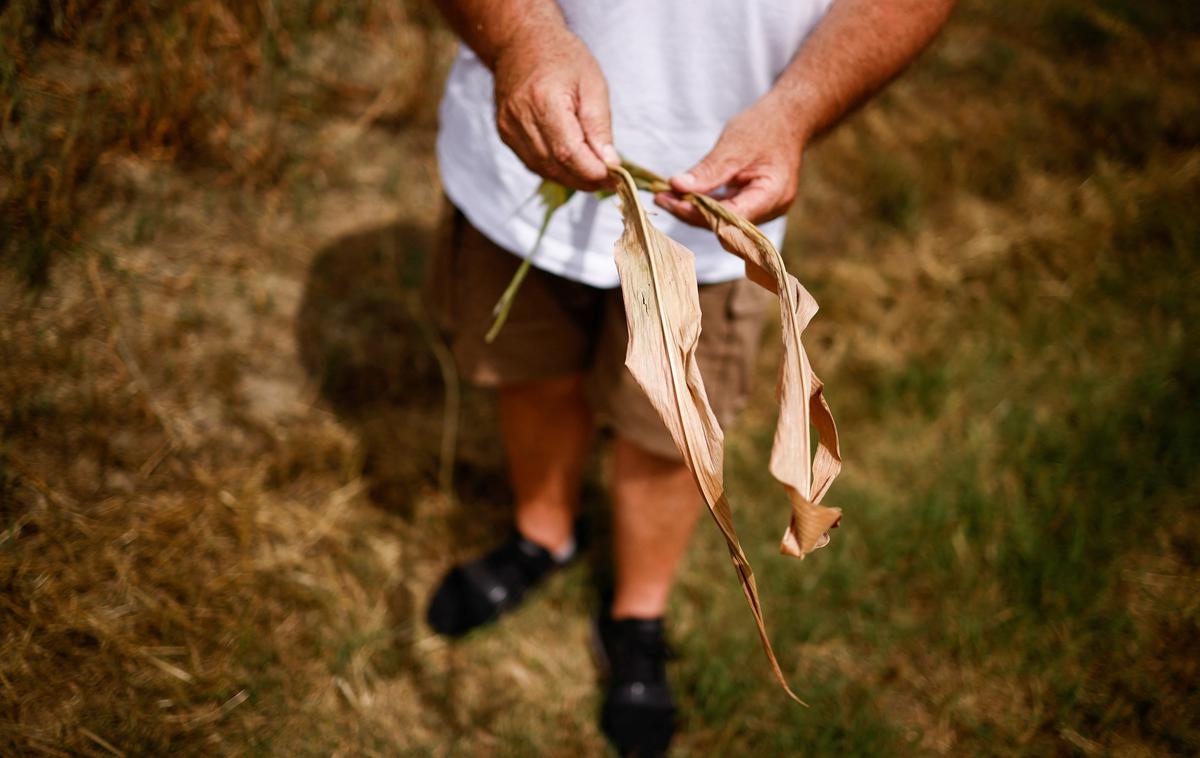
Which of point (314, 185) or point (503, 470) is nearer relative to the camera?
point (503, 470)

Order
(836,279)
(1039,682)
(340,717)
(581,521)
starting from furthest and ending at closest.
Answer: (836,279) < (581,521) < (1039,682) < (340,717)

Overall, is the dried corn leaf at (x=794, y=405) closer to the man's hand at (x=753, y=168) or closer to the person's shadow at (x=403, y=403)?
the man's hand at (x=753, y=168)

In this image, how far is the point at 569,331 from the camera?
1.32 metres

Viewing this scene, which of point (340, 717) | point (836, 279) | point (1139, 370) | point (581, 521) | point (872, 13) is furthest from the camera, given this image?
point (836, 279)

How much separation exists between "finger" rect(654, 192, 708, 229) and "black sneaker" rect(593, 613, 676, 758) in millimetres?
922

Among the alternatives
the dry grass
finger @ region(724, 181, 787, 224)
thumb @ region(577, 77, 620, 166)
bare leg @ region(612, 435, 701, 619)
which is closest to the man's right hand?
thumb @ region(577, 77, 620, 166)

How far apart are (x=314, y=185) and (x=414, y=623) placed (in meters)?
1.21

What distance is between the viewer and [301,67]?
215 centimetres

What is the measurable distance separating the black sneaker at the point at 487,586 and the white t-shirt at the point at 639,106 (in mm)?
751

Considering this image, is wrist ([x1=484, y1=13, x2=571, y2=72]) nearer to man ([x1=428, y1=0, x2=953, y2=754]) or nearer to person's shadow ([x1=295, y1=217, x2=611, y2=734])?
man ([x1=428, y1=0, x2=953, y2=754])

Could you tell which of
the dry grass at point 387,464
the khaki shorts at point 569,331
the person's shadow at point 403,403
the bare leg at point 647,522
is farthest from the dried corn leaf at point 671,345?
the person's shadow at point 403,403

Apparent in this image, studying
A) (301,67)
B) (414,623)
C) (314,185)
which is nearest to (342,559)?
(414,623)

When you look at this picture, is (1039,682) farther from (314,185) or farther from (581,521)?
(314,185)

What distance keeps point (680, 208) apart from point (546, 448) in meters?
0.75
